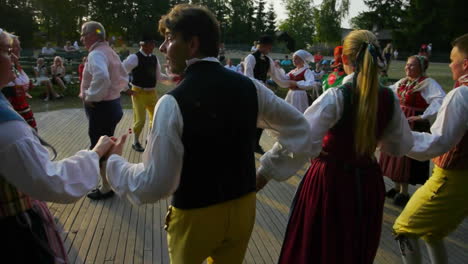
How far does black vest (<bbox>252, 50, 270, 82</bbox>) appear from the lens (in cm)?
654

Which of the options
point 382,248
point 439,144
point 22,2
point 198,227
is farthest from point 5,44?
point 22,2

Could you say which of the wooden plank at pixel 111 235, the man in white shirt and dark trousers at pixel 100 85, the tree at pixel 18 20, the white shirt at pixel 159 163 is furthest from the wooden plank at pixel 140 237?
the tree at pixel 18 20

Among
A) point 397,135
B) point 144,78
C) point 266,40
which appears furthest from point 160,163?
point 266,40

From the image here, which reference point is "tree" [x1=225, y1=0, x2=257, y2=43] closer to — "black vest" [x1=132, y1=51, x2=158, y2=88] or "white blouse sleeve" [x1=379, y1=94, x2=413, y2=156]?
"black vest" [x1=132, y1=51, x2=158, y2=88]

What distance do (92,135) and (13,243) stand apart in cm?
292

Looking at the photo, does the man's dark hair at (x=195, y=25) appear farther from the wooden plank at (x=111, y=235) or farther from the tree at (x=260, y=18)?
the tree at (x=260, y=18)

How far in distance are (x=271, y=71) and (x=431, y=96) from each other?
3.08 metres

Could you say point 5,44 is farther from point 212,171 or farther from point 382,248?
point 382,248

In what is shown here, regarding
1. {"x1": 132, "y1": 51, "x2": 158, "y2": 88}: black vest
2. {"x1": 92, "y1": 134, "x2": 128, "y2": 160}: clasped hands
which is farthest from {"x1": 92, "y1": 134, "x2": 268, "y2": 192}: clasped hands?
{"x1": 132, "y1": 51, "x2": 158, "y2": 88}: black vest

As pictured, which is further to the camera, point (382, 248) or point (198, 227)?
point (382, 248)

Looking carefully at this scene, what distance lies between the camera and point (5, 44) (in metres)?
1.55

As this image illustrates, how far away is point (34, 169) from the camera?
4.56 ft

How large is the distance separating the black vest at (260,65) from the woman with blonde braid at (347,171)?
4.30 meters

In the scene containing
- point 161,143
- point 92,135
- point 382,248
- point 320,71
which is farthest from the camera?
point 320,71
